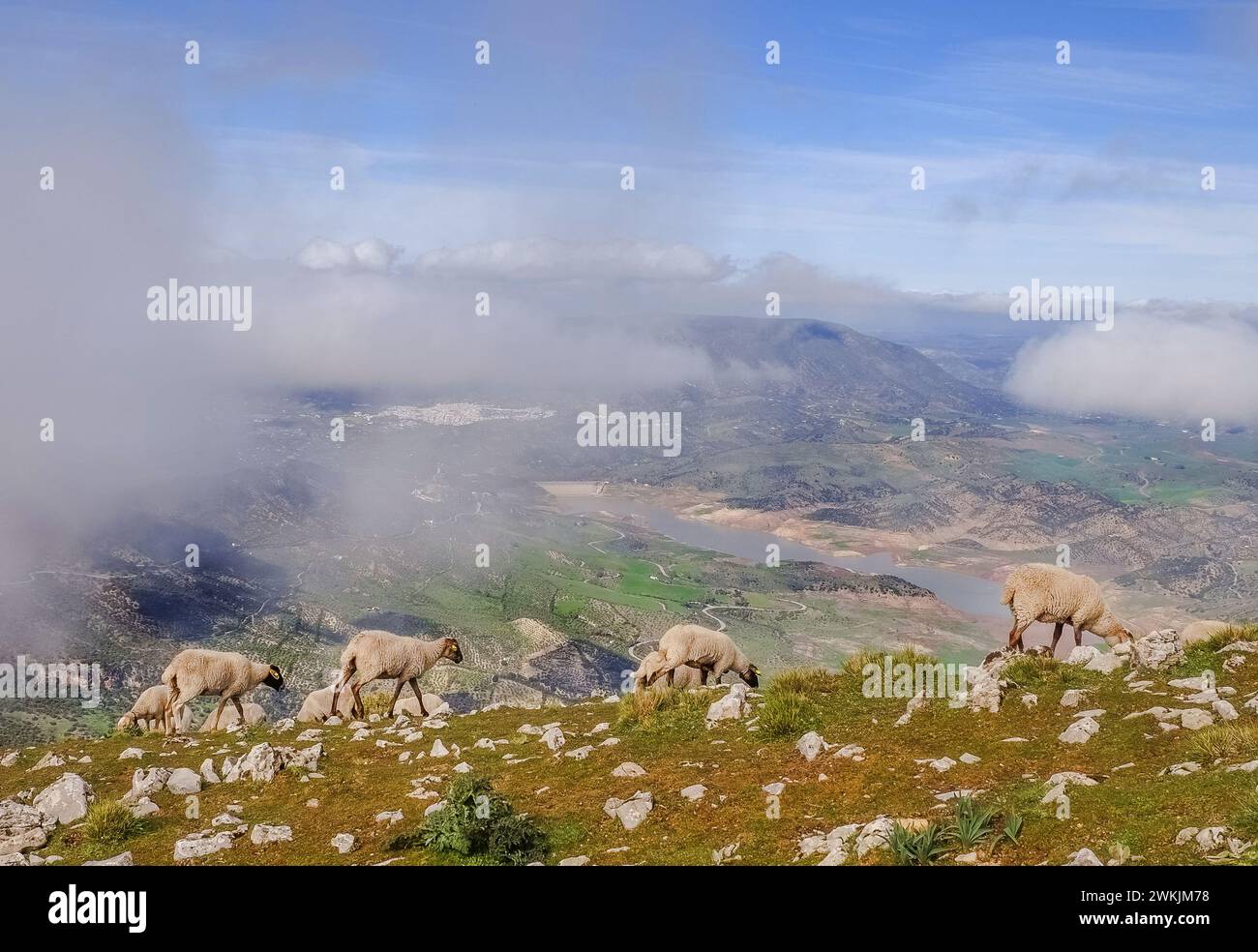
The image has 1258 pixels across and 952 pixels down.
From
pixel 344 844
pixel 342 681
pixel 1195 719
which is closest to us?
pixel 344 844

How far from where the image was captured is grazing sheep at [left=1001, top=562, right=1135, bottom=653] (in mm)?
23906

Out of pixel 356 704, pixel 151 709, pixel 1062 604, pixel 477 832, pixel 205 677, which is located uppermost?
pixel 1062 604

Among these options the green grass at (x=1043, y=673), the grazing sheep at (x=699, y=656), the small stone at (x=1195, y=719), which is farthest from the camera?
the grazing sheep at (x=699, y=656)

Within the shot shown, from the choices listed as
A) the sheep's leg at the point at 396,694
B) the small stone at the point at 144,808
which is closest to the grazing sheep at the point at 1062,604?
the sheep's leg at the point at 396,694

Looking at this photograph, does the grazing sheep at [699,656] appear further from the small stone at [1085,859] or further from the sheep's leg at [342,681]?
the small stone at [1085,859]

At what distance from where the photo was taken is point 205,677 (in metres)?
27.7

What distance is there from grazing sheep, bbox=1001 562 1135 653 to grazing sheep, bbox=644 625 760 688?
7780 mm

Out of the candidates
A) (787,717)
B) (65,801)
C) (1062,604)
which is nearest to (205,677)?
(65,801)

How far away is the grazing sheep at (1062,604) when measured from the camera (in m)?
23.9

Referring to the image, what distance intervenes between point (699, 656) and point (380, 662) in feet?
32.9

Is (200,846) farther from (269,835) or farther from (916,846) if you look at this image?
(916,846)

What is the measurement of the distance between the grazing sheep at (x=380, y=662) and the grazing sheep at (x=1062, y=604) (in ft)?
58.6

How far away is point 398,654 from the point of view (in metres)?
28.3

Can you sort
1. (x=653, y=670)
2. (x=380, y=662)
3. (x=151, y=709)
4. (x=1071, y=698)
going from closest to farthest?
(x=1071, y=698) < (x=653, y=670) < (x=380, y=662) < (x=151, y=709)
